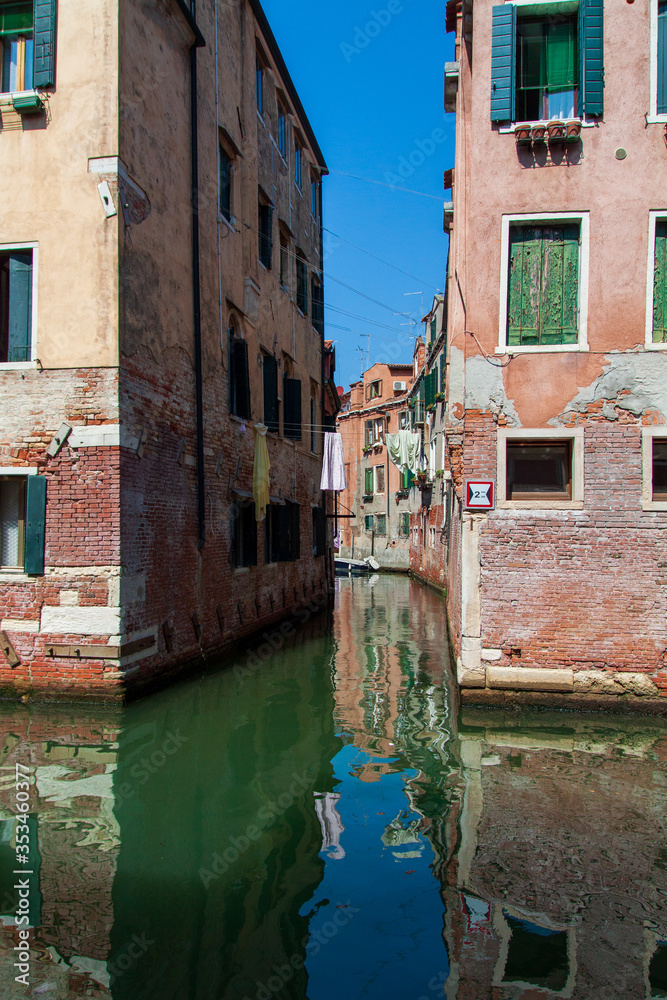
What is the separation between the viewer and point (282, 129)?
55.1 ft

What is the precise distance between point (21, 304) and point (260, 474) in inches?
225

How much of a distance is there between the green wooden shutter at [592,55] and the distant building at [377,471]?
24.9 m

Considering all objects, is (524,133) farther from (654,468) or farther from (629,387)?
(654,468)

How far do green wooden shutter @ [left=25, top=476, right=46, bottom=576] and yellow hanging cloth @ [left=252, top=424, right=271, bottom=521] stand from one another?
525 centimetres

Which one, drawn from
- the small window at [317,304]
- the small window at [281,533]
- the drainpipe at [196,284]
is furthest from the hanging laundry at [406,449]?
the drainpipe at [196,284]

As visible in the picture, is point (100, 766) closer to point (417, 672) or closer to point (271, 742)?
point (271, 742)

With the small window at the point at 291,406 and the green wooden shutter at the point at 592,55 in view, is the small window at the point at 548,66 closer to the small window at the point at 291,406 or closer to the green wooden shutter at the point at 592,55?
the green wooden shutter at the point at 592,55

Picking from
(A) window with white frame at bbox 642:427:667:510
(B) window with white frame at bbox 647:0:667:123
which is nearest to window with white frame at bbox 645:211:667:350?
(A) window with white frame at bbox 642:427:667:510

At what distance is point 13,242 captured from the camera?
27.6 ft

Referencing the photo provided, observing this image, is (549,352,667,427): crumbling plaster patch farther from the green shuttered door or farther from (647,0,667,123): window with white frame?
(647,0,667,123): window with white frame

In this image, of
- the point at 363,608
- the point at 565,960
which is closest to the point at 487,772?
the point at 565,960

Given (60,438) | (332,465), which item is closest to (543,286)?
(60,438)

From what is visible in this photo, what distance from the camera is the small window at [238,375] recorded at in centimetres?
1230

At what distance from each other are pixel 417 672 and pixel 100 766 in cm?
549
